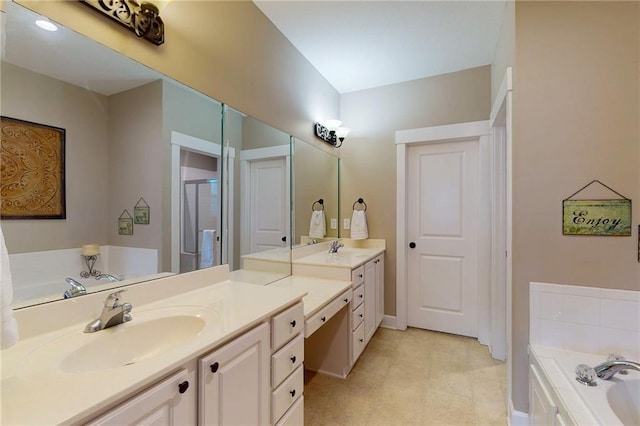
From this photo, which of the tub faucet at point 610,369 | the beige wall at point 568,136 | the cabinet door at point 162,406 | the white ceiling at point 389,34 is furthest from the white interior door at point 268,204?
the tub faucet at point 610,369

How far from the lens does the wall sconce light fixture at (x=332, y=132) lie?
2.87m

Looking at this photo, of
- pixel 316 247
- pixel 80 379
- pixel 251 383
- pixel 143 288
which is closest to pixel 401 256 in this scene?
pixel 316 247

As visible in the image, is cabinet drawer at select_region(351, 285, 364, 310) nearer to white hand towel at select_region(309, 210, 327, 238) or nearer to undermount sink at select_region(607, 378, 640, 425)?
white hand towel at select_region(309, 210, 327, 238)

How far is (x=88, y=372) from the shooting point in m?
0.73

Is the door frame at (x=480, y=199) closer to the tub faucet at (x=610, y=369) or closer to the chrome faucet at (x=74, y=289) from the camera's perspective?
the tub faucet at (x=610, y=369)

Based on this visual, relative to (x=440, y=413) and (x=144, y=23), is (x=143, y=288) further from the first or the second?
(x=440, y=413)

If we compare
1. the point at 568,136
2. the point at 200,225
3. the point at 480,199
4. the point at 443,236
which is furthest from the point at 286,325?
the point at 480,199

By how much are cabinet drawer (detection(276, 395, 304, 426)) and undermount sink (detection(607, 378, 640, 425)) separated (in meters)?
1.40

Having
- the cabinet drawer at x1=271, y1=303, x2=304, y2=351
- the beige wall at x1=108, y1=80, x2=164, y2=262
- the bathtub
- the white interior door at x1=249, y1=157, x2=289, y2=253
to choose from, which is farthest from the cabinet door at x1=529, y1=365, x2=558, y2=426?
the beige wall at x1=108, y1=80, x2=164, y2=262

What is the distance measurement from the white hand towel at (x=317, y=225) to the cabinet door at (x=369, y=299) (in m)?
0.61

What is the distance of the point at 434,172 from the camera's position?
3.01 metres

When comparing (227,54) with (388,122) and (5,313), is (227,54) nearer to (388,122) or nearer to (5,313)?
(5,313)

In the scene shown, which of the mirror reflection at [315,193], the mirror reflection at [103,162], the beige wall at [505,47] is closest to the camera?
the mirror reflection at [103,162]

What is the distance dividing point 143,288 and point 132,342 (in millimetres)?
250
